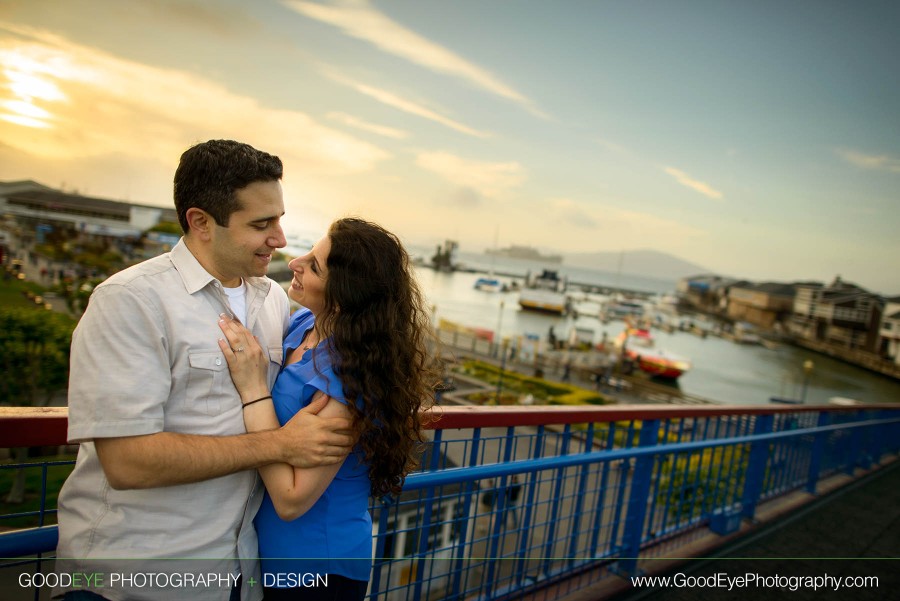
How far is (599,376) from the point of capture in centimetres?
4247

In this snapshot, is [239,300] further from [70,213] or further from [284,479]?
[70,213]

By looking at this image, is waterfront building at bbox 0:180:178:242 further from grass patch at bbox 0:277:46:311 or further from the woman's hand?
the woman's hand

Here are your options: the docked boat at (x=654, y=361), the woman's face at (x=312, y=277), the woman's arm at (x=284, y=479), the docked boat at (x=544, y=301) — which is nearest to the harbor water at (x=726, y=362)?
the docked boat at (x=544, y=301)

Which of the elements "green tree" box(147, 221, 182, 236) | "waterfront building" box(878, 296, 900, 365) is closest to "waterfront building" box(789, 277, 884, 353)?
"waterfront building" box(878, 296, 900, 365)

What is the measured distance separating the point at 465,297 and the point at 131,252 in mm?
77051

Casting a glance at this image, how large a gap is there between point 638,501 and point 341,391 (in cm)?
249

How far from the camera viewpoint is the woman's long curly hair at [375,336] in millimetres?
1293

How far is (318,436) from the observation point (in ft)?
3.95

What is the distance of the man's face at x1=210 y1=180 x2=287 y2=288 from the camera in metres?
1.25

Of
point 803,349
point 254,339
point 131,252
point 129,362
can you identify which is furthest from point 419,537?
point 803,349

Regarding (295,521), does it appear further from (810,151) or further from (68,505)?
(810,151)

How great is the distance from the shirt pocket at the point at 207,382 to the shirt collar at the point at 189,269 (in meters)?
0.16

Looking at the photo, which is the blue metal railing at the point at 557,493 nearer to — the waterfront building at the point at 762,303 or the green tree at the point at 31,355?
the green tree at the point at 31,355

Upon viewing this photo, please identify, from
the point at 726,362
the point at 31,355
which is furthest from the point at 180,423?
the point at 726,362
